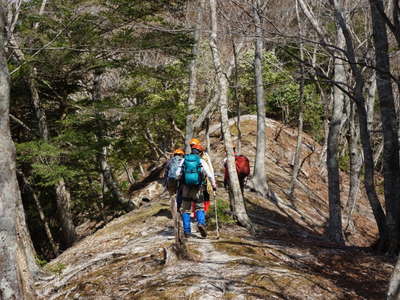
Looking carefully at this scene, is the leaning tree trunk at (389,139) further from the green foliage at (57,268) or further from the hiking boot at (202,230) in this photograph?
the green foliage at (57,268)

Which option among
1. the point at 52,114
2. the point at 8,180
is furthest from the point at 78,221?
the point at 8,180

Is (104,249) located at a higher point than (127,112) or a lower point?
lower

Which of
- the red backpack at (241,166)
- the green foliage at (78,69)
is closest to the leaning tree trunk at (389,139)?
the red backpack at (241,166)

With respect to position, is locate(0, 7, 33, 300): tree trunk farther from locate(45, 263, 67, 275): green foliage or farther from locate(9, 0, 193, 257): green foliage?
locate(9, 0, 193, 257): green foliage

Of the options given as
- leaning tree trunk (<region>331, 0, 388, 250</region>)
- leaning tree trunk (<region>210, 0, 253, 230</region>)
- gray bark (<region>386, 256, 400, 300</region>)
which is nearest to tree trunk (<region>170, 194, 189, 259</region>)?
leaning tree trunk (<region>210, 0, 253, 230</region>)

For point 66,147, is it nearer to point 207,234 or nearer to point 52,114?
point 52,114

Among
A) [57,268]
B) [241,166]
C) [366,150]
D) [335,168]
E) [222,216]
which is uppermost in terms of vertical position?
[366,150]

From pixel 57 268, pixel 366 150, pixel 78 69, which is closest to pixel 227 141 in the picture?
pixel 366 150

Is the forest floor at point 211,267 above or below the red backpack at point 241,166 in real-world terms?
below

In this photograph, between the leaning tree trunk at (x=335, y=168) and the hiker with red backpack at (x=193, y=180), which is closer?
the hiker with red backpack at (x=193, y=180)

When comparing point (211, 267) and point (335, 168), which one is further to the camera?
point (335, 168)

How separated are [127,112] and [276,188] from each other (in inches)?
343

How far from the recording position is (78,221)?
19.7m

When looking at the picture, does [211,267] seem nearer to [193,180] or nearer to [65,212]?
[193,180]
